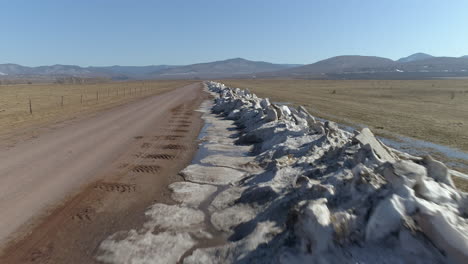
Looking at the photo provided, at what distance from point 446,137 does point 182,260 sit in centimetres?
1298

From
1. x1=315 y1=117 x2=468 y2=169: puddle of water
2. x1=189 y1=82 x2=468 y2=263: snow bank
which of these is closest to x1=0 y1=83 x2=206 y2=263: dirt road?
x1=189 y1=82 x2=468 y2=263: snow bank

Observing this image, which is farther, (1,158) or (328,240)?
(1,158)

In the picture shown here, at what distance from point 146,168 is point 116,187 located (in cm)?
161

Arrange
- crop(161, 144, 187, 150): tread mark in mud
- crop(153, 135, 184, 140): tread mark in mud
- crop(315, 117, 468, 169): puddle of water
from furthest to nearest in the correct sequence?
crop(153, 135, 184, 140): tread mark in mud → crop(161, 144, 187, 150): tread mark in mud → crop(315, 117, 468, 169): puddle of water

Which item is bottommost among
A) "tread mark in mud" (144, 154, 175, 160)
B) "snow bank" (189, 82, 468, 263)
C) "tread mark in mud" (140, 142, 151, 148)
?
"tread mark in mud" (144, 154, 175, 160)

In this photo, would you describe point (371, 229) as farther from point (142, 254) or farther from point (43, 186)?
point (43, 186)

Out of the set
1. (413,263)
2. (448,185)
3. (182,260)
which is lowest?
(182,260)

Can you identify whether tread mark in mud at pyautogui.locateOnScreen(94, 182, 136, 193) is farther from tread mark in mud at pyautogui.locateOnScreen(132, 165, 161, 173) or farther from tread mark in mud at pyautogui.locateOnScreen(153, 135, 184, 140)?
tread mark in mud at pyautogui.locateOnScreen(153, 135, 184, 140)

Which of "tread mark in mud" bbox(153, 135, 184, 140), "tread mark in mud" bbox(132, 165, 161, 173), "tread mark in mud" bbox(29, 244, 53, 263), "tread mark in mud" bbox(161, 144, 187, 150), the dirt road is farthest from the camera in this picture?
"tread mark in mud" bbox(153, 135, 184, 140)

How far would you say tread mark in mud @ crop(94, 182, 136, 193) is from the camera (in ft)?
25.3

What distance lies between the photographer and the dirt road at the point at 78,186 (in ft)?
17.8

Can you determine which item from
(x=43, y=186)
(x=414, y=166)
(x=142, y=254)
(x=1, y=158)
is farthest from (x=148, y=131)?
(x=414, y=166)

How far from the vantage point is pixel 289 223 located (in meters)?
4.83

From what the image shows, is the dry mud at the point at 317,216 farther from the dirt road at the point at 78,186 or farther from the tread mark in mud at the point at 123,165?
the tread mark in mud at the point at 123,165
